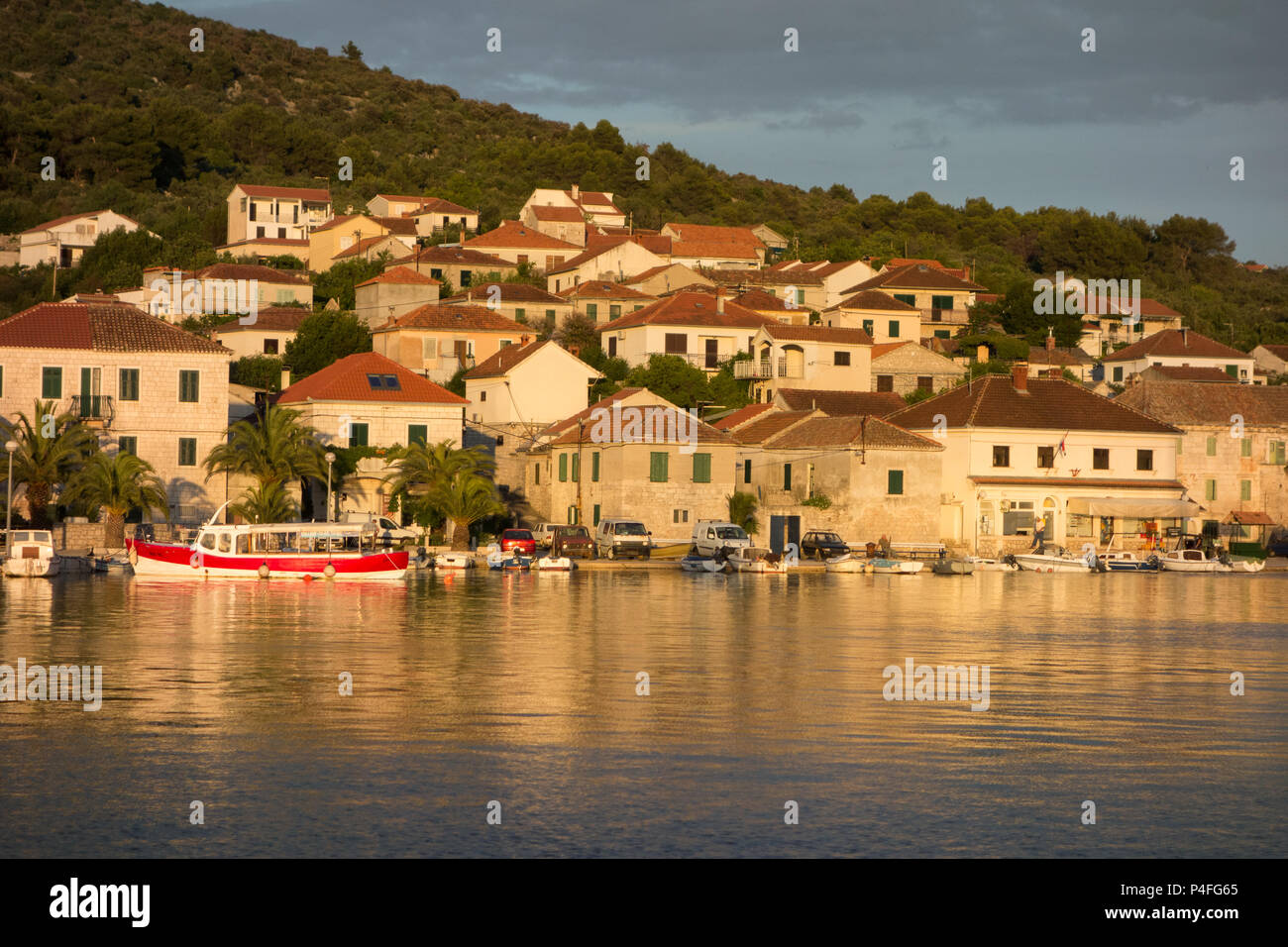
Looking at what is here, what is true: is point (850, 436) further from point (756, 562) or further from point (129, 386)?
point (129, 386)

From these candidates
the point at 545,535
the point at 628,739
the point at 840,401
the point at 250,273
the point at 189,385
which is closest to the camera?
the point at 628,739

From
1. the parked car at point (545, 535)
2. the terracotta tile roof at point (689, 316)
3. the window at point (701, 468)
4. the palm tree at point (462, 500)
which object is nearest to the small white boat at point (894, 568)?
the window at point (701, 468)

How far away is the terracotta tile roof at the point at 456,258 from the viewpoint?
103 metres

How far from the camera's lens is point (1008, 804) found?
16.6 metres

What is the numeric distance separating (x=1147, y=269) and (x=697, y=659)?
130 metres

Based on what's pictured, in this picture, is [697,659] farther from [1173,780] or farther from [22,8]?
[22,8]

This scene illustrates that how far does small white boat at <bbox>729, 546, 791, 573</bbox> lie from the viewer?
58.1 meters

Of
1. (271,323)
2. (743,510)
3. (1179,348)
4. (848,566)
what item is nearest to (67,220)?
(271,323)

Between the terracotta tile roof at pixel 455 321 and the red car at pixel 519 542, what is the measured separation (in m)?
26.4

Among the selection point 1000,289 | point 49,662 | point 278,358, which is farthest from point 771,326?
point 49,662

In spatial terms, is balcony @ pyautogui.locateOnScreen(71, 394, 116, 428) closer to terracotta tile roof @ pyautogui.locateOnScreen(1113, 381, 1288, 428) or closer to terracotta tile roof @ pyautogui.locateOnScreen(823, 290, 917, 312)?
terracotta tile roof @ pyautogui.locateOnScreen(1113, 381, 1288, 428)

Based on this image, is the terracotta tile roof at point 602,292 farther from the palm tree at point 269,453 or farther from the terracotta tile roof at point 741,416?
the palm tree at point 269,453

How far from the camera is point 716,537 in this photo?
61.5m

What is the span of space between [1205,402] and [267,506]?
4887cm
